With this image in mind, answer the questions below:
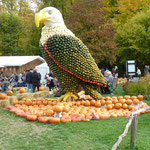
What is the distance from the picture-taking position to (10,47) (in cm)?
3412

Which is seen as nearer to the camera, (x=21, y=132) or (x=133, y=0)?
(x=21, y=132)

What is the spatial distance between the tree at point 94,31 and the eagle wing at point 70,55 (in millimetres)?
13518

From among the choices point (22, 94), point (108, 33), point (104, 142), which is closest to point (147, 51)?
point (108, 33)

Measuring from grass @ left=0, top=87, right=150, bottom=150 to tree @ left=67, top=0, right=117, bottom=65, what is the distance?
15.5m

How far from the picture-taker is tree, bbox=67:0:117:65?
21.7m

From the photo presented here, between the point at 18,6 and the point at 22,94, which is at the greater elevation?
the point at 18,6

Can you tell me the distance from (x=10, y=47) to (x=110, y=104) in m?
28.9

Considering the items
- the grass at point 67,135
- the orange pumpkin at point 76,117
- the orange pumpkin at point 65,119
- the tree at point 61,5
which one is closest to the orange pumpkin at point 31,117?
the grass at point 67,135

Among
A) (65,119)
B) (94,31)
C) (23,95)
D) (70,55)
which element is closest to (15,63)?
(94,31)

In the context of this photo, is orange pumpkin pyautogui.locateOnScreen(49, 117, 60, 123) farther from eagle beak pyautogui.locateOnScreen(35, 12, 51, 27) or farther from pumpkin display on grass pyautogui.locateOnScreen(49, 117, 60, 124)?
eagle beak pyautogui.locateOnScreen(35, 12, 51, 27)

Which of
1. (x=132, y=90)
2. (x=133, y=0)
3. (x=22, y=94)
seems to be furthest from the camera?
(x=133, y=0)

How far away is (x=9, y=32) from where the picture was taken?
35.1 metres

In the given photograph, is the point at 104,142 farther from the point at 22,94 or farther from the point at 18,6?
the point at 18,6

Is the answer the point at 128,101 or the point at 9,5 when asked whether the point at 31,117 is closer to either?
the point at 128,101
